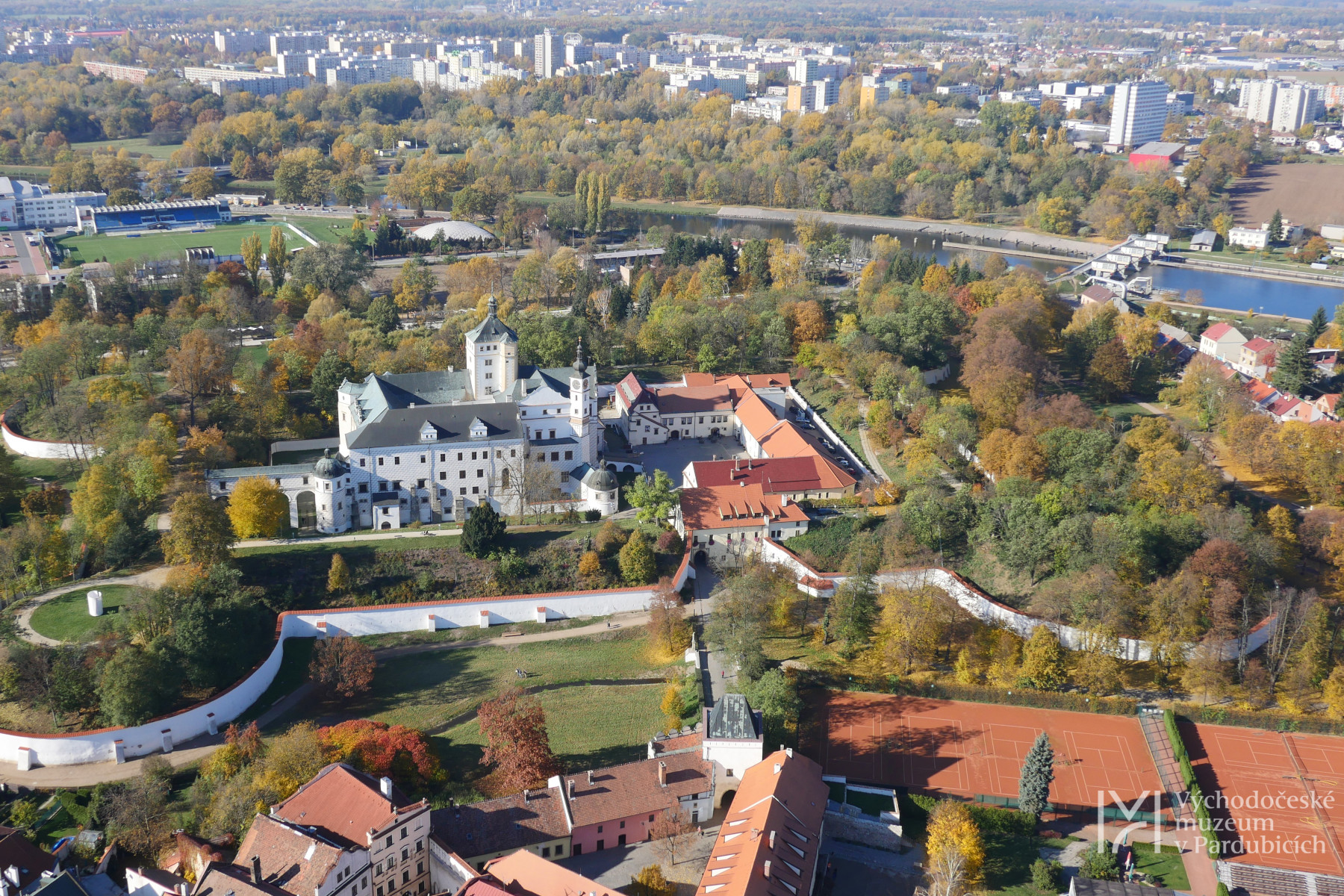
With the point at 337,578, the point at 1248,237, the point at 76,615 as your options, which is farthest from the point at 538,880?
the point at 1248,237

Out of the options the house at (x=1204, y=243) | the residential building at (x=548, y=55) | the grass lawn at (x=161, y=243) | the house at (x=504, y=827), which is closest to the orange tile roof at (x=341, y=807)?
the house at (x=504, y=827)

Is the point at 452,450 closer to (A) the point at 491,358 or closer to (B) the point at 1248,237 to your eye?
(A) the point at 491,358

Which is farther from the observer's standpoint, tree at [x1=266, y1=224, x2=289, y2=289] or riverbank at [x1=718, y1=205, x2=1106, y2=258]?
riverbank at [x1=718, y1=205, x2=1106, y2=258]

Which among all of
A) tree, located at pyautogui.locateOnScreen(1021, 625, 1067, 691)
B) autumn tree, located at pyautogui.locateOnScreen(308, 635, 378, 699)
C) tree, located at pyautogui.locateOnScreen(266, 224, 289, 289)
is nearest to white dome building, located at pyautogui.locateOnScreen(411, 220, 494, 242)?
tree, located at pyautogui.locateOnScreen(266, 224, 289, 289)

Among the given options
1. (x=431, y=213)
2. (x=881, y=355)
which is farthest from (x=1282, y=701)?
(x=431, y=213)

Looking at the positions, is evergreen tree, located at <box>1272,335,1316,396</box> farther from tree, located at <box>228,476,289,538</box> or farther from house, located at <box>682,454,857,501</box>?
tree, located at <box>228,476,289,538</box>

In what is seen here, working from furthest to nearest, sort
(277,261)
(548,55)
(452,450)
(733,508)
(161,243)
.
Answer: (548,55)
(161,243)
(277,261)
(452,450)
(733,508)

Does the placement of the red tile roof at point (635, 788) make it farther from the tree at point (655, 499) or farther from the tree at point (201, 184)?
the tree at point (201, 184)
